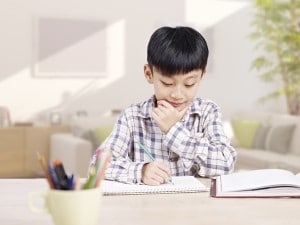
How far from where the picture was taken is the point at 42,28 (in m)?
6.24

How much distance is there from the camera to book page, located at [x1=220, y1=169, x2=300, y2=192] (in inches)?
58.2

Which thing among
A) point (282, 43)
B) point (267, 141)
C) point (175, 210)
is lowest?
point (267, 141)

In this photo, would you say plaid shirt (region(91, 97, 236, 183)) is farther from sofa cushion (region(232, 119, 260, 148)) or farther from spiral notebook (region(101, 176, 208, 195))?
sofa cushion (region(232, 119, 260, 148))

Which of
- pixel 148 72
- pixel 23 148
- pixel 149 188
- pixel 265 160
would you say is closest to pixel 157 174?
pixel 149 188

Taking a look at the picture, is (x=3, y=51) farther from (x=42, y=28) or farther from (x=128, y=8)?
(x=128, y=8)

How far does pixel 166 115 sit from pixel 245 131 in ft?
14.9

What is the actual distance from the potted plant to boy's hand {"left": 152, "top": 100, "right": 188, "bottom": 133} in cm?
504

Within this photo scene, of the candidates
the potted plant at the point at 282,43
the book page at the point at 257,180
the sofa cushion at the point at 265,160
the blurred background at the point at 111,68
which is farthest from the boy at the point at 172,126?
the potted plant at the point at 282,43

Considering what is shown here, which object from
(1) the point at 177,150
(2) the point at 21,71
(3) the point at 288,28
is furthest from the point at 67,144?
(1) the point at 177,150

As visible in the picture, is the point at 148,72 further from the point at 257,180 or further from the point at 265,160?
the point at 265,160

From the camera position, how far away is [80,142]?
17.2ft

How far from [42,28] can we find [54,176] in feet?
17.8

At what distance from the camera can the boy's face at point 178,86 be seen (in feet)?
5.35

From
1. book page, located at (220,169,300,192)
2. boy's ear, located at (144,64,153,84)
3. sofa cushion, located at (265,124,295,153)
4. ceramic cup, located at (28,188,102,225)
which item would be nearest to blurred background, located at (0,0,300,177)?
sofa cushion, located at (265,124,295,153)
